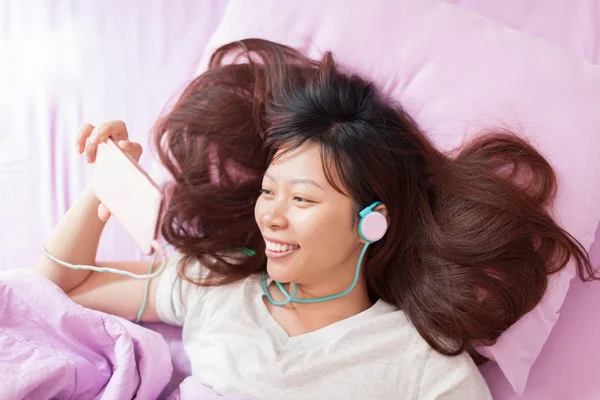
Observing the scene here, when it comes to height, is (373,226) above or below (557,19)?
below

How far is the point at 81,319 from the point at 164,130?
37 centimetres

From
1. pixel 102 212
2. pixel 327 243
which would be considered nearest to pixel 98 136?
pixel 102 212

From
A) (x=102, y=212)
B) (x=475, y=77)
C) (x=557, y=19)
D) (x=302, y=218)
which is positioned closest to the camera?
(x=302, y=218)

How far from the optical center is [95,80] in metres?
1.56

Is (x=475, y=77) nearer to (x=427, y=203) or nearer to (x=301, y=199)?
(x=427, y=203)

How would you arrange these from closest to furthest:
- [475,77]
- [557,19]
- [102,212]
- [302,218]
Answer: [302,218], [102,212], [475,77], [557,19]

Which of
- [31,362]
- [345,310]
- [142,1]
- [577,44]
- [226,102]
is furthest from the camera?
[142,1]

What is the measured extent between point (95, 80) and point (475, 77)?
2.57ft

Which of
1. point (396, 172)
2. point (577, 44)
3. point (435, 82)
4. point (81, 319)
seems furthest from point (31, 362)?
point (577, 44)

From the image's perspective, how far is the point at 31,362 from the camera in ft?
3.54

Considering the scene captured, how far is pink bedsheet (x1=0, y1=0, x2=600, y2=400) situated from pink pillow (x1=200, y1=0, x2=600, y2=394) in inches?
5.1

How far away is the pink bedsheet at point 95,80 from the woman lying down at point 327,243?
0.45ft

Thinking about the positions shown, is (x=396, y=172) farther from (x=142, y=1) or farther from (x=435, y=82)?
(x=142, y=1)

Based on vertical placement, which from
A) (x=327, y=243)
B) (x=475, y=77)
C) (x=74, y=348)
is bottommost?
(x=74, y=348)
